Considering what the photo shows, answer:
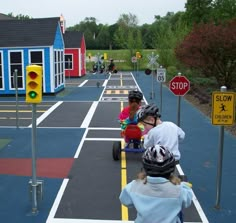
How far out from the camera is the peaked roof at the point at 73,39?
4097 centimetres

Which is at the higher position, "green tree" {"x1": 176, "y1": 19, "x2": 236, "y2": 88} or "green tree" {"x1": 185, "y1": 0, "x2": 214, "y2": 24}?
"green tree" {"x1": 185, "y1": 0, "x2": 214, "y2": 24}

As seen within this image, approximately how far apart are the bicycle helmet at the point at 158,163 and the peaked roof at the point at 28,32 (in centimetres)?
2267

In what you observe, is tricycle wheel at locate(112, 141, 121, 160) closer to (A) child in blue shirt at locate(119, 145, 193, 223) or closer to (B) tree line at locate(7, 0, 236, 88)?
(A) child in blue shirt at locate(119, 145, 193, 223)

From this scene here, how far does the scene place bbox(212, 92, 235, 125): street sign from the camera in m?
6.78

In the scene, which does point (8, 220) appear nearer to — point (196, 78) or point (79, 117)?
point (79, 117)

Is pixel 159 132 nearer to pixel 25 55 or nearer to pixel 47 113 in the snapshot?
pixel 47 113

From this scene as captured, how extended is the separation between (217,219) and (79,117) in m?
11.0

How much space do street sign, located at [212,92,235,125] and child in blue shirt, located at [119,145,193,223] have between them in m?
Answer: 3.85

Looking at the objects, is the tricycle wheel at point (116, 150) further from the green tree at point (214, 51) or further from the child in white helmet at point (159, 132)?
the green tree at point (214, 51)

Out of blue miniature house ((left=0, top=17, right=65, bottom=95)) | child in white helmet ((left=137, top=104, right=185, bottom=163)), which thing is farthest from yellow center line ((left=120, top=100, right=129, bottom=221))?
blue miniature house ((left=0, top=17, right=65, bottom=95))

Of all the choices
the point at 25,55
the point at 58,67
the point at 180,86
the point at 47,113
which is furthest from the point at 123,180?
the point at 58,67

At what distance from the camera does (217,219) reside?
6.70m

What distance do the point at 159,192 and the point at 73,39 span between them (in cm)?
3987

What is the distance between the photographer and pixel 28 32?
26.0 metres
